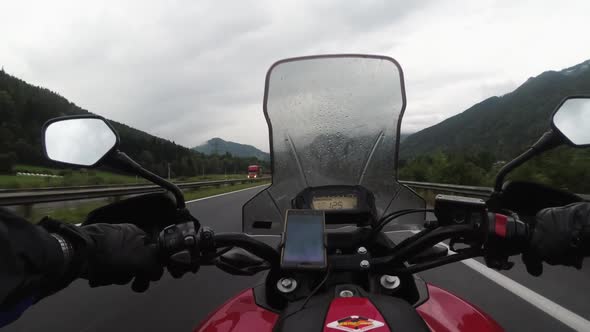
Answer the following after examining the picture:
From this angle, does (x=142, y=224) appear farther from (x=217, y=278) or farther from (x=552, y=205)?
(x=217, y=278)

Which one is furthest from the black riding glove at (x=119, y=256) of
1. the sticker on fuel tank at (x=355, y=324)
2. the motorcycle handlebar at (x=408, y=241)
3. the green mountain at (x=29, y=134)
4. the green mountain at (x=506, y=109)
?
the green mountain at (x=506, y=109)

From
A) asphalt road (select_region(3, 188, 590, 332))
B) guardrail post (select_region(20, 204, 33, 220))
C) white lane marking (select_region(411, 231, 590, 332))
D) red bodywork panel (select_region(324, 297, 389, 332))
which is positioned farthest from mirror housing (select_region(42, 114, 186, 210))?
guardrail post (select_region(20, 204, 33, 220))

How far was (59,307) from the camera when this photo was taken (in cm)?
448

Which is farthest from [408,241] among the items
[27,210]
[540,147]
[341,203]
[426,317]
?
[27,210]

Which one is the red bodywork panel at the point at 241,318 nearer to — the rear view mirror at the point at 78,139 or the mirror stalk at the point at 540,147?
the rear view mirror at the point at 78,139

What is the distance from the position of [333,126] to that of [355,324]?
129 cm

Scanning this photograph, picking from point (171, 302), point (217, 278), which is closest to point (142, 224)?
point (171, 302)

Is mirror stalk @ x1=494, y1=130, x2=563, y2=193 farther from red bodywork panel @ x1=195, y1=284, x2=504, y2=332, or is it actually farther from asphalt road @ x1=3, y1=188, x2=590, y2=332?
asphalt road @ x1=3, y1=188, x2=590, y2=332

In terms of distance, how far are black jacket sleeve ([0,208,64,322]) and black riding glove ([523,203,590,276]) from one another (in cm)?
148

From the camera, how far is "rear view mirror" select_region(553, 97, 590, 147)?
67.6 inches

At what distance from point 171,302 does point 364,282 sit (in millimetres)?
3305

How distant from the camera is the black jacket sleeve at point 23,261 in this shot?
42.0 inches

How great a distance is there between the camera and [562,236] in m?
1.55

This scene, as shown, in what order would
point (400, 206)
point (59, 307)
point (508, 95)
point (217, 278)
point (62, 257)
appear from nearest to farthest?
point (62, 257) → point (400, 206) → point (59, 307) → point (217, 278) → point (508, 95)
